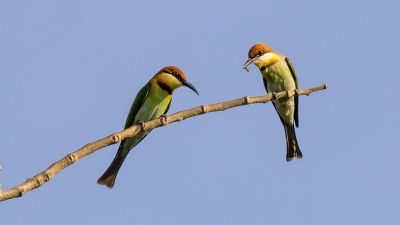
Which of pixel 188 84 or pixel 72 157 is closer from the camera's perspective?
pixel 72 157

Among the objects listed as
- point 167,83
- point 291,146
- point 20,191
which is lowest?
point 291,146

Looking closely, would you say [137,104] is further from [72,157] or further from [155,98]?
[72,157]

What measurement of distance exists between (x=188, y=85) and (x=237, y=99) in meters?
2.66

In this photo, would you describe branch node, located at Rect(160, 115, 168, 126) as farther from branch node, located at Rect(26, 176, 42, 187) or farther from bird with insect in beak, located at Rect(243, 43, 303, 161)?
bird with insect in beak, located at Rect(243, 43, 303, 161)

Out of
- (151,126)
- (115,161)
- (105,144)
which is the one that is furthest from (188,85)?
(105,144)

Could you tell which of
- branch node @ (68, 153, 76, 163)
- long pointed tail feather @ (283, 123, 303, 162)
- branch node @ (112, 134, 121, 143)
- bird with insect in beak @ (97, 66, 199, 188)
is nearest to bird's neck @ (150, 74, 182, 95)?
bird with insect in beak @ (97, 66, 199, 188)

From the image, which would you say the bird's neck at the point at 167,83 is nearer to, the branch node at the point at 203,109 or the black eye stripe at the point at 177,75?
the black eye stripe at the point at 177,75

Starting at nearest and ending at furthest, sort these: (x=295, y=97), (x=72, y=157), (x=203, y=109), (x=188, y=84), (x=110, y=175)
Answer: (x=72, y=157), (x=203, y=109), (x=110, y=175), (x=188, y=84), (x=295, y=97)

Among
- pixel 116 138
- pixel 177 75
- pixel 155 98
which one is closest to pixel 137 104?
→ pixel 155 98

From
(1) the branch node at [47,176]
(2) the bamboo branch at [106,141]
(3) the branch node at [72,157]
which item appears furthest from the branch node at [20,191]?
(3) the branch node at [72,157]

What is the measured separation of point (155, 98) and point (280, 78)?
1.40 m

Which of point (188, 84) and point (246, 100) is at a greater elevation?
point (188, 84)

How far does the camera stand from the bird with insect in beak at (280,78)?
7.10 metres

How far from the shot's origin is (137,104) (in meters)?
6.61
